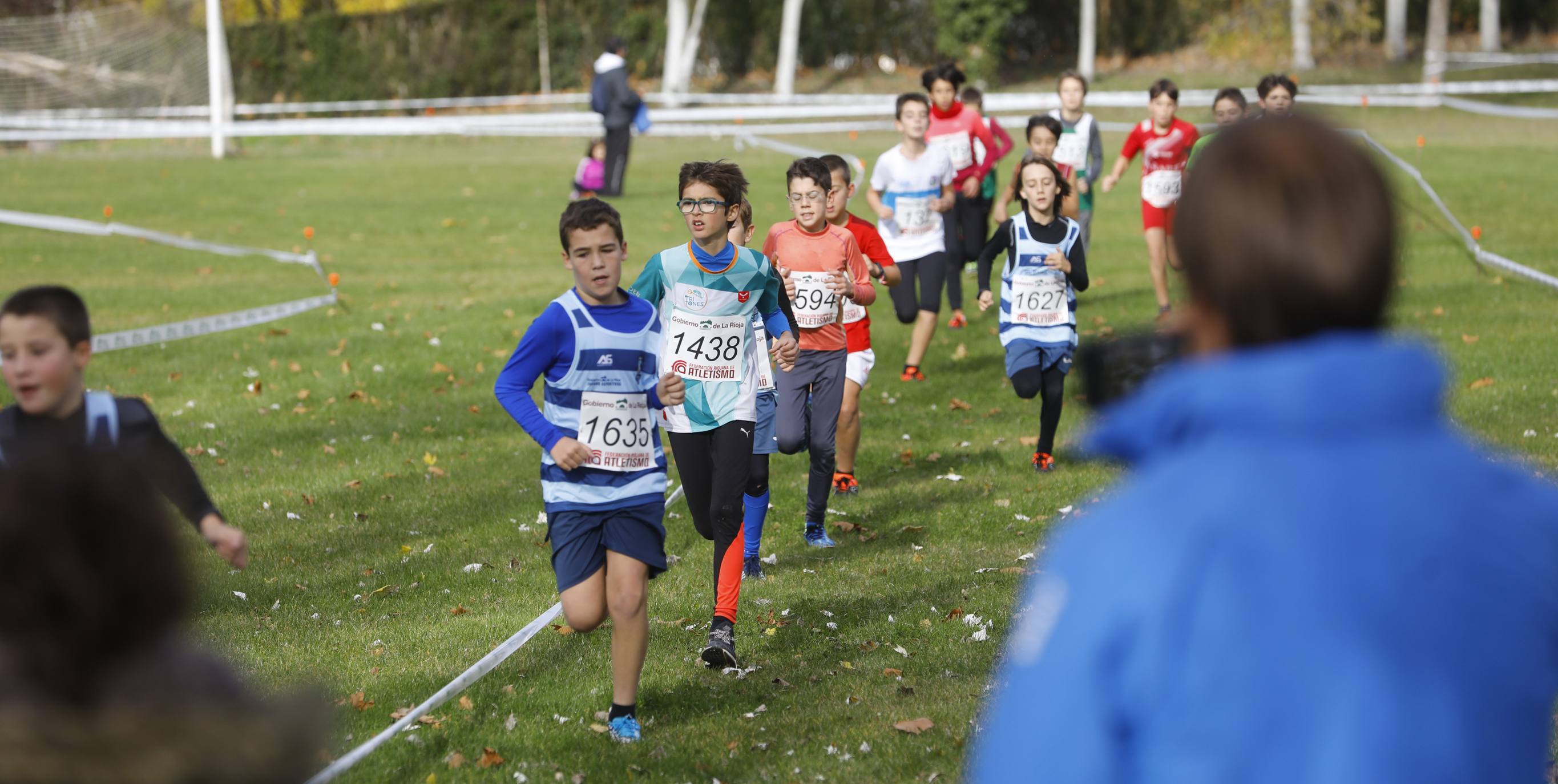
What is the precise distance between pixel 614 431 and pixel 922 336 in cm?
722

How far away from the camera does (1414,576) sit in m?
1.65

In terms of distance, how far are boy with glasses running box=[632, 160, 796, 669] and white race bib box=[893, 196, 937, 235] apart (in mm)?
5180

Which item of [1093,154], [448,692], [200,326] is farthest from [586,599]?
[1093,154]

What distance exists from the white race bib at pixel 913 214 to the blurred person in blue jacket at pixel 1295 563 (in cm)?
978

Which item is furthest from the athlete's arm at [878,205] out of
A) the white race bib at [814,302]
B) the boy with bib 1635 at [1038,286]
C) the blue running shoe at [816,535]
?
the blue running shoe at [816,535]

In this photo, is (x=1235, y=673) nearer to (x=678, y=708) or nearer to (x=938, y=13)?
(x=678, y=708)

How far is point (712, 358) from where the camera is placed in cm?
633

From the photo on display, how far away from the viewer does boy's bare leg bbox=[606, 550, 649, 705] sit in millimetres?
5191

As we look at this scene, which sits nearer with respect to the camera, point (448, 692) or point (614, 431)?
point (614, 431)

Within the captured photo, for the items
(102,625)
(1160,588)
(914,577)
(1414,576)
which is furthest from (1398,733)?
(914,577)

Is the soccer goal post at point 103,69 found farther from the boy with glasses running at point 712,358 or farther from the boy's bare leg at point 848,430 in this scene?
the boy with glasses running at point 712,358

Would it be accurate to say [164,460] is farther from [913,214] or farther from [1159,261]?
[1159,261]

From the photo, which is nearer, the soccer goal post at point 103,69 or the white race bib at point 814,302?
the white race bib at point 814,302

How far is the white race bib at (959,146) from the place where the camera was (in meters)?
13.4
